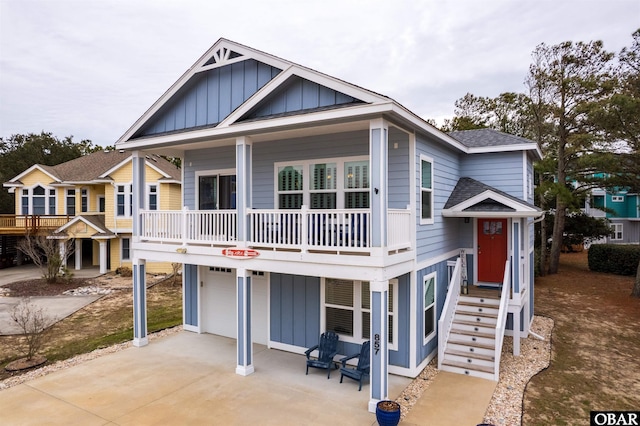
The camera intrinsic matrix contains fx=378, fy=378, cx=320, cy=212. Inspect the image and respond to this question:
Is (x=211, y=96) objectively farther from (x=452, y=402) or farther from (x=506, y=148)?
(x=452, y=402)

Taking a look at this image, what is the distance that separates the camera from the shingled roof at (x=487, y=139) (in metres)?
10.9

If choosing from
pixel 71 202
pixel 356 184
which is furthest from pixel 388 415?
pixel 71 202

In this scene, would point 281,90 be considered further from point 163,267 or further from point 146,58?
point 163,267

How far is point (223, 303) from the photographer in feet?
37.4

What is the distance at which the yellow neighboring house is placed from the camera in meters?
22.8

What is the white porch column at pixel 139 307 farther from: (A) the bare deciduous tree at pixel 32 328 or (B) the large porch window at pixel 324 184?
(B) the large porch window at pixel 324 184

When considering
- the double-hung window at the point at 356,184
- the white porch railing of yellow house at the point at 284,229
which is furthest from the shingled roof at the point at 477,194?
the double-hung window at the point at 356,184

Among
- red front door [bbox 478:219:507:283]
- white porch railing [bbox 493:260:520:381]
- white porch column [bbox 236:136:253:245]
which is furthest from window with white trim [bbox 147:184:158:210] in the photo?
white porch railing [bbox 493:260:520:381]

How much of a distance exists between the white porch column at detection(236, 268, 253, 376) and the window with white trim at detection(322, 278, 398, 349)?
1.94 meters

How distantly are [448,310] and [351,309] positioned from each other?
8.31 feet

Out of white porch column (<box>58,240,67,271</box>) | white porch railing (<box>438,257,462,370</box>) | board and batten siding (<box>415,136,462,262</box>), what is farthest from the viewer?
white porch column (<box>58,240,67,271</box>)

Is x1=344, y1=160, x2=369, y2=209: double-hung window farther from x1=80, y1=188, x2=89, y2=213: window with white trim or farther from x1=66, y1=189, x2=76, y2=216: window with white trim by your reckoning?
x1=66, y1=189, x2=76, y2=216: window with white trim

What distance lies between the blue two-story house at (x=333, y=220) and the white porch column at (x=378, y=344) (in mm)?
26

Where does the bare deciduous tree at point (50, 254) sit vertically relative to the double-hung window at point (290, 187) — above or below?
below
